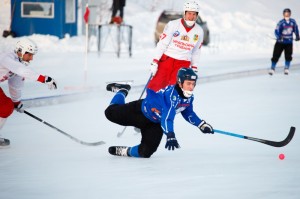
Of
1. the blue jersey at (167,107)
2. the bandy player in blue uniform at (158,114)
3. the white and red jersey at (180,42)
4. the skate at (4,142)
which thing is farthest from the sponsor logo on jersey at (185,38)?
the skate at (4,142)

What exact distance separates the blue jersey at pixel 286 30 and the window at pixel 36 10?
351 inches

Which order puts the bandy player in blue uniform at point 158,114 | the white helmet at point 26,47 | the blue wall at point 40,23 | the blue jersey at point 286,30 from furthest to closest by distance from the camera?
1. the blue wall at point 40,23
2. the blue jersey at point 286,30
3. the white helmet at point 26,47
4. the bandy player in blue uniform at point 158,114

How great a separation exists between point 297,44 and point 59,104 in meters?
17.8

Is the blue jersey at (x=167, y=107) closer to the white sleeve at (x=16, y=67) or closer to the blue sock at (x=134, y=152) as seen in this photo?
the blue sock at (x=134, y=152)

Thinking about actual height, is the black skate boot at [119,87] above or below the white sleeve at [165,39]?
below

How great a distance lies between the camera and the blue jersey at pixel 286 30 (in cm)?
1507

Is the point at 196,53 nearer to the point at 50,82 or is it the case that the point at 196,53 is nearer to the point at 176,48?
the point at 176,48

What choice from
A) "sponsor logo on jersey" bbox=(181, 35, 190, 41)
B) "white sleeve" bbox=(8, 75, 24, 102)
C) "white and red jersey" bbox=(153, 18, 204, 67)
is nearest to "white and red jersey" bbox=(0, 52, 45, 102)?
"white sleeve" bbox=(8, 75, 24, 102)

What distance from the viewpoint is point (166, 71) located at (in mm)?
8406

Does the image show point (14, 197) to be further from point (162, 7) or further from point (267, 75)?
point (162, 7)

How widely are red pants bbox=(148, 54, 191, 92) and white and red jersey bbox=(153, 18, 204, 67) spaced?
69mm

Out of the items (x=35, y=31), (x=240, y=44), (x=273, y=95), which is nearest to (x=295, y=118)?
(x=273, y=95)

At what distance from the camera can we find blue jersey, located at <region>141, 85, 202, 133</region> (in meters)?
5.88

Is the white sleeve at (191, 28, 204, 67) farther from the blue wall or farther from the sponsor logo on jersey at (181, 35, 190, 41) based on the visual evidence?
the blue wall
